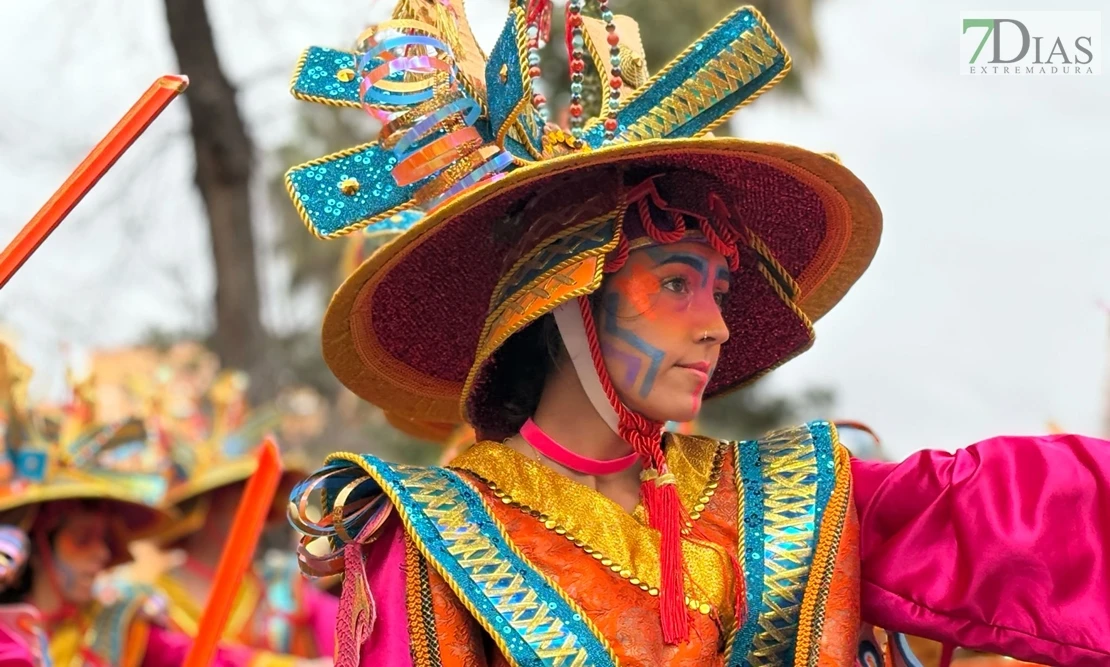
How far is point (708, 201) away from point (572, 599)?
2.52ft

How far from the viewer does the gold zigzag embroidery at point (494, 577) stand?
275cm

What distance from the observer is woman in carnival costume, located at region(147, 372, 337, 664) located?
25.6 feet

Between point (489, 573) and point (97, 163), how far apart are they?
36.8 inches

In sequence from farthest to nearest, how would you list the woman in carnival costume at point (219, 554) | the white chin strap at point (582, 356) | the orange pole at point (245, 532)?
the woman in carnival costume at point (219, 554) < the orange pole at point (245, 532) < the white chin strap at point (582, 356)

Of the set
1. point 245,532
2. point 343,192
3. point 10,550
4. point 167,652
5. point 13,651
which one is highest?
point 343,192

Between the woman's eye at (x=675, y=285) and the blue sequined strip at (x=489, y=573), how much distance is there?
1.64 feet

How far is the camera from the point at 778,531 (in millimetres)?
2934

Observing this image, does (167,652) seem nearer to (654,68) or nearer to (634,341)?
(634,341)

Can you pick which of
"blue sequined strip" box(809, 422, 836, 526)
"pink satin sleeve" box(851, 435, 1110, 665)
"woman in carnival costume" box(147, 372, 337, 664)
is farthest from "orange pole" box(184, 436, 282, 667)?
"woman in carnival costume" box(147, 372, 337, 664)

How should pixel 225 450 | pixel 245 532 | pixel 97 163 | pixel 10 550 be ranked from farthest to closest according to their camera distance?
pixel 225 450, pixel 10 550, pixel 245 532, pixel 97 163

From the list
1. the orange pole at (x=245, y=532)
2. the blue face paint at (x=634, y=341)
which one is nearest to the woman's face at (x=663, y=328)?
the blue face paint at (x=634, y=341)

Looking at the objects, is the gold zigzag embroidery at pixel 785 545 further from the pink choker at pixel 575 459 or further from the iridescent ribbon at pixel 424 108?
the iridescent ribbon at pixel 424 108

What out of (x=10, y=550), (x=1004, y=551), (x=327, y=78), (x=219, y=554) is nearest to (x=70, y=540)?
(x=10, y=550)

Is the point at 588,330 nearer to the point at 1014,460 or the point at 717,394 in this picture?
the point at 717,394
